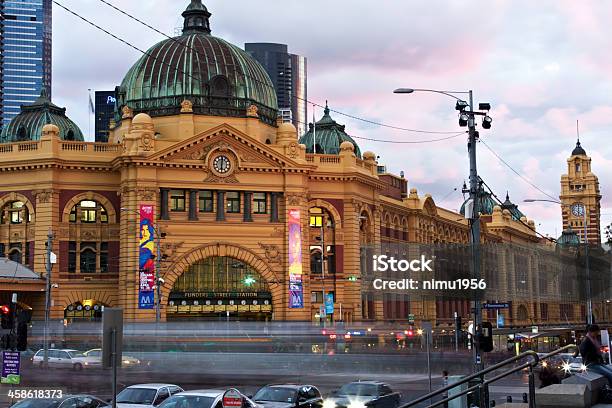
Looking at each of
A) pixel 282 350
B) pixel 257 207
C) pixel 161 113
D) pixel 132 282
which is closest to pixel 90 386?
pixel 282 350

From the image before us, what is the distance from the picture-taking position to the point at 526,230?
16062cm

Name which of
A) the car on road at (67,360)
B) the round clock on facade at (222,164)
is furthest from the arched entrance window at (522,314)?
the car on road at (67,360)

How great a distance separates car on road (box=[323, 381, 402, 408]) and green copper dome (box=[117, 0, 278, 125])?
2150 inches

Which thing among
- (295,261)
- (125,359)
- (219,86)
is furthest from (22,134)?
(125,359)

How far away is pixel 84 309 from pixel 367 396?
49360mm

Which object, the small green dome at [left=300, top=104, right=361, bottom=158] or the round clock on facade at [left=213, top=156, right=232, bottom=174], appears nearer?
the round clock on facade at [left=213, top=156, right=232, bottom=174]

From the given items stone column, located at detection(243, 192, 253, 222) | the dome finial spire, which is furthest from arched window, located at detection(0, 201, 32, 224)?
the dome finial spire

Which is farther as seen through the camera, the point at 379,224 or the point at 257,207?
the point at 379,224

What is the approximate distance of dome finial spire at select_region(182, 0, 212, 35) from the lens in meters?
95.1

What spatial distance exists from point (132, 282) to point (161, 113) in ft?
57.6

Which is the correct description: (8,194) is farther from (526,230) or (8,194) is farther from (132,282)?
(526,230)

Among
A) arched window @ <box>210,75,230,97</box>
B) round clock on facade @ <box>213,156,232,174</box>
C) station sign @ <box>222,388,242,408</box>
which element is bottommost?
station sign @ <box>222,388,242,408</box>

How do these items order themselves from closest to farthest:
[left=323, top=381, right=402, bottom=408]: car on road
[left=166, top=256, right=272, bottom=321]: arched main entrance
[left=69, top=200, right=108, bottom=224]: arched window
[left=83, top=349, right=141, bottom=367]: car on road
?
[left=323, top=381, right=402, bottom=408]: car on road, [left=83, top=349, right=141, bottom=367]: car on road, [left=166, top=256, right=272, bottom=321]: arched main entrance, [left=69, top=200, right=108, bottom=224]: arched window

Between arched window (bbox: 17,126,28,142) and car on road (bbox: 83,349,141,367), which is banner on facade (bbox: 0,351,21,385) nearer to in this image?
car on road (bbox: 83,349,141,367)
